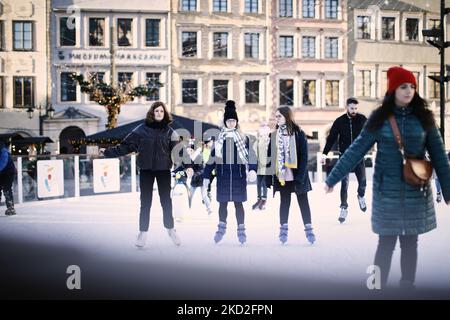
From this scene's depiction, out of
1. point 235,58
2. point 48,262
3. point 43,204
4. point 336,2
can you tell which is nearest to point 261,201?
point 235,58

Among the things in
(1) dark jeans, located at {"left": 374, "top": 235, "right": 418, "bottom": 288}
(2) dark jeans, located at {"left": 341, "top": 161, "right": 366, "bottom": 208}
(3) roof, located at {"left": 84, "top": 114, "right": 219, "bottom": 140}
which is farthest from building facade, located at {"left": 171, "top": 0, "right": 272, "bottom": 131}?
(1) dark jeans, located at {"left": 374, "top": 235, "right": 418, "bottom": 288}

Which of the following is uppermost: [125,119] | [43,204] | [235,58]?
[235,58]

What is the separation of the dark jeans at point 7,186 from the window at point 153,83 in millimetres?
2305

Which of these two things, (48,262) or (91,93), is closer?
(48,262)

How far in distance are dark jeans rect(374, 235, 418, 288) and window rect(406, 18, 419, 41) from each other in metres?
1.57

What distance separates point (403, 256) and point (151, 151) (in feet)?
7.01

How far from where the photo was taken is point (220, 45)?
7.41 metres

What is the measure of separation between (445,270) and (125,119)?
6879mm

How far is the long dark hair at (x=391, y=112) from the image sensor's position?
3.23 m

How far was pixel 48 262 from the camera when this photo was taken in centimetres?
405

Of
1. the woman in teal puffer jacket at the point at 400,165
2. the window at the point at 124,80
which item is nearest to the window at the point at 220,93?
the window at the point at 124,80

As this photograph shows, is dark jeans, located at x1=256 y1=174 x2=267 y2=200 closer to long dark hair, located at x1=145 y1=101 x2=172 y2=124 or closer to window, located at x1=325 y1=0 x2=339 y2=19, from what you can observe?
long dark hair, located at x1=145 y1=101 x2=172 y2=124

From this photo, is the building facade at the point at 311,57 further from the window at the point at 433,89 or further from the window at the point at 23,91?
the window at the point at 23,91
